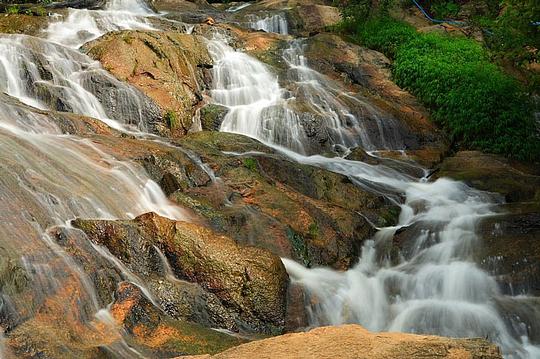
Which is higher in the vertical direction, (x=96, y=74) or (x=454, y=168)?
(x=96, y=74)

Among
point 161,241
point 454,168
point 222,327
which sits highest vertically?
point 161,241

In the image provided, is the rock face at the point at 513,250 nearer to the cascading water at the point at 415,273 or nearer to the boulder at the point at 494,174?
the cascading water at the point at 415,273

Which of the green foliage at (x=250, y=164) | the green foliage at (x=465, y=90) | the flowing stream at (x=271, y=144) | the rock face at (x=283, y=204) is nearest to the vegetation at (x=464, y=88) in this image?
the green foliage at (x=465, y=90)

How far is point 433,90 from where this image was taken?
60.6ft

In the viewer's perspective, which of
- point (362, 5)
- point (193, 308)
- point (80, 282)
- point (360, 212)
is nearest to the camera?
point (80, 282)

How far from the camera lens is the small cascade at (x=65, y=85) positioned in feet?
43.0

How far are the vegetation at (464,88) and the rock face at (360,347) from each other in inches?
501

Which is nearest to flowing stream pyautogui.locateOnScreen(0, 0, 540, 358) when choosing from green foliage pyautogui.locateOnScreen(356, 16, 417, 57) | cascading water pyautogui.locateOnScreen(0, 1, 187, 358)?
cascading water pyautogui.locateOnScreen(0, 1, 187, 358)

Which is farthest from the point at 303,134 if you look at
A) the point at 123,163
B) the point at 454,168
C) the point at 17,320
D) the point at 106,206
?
the point at 17,320

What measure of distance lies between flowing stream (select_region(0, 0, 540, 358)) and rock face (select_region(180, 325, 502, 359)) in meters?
2.26

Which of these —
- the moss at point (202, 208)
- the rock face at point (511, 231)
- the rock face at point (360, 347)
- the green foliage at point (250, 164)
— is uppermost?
the rock face at point (360, 347)

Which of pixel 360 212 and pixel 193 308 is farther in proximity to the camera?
pixel 360 212

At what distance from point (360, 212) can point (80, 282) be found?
20.4ft

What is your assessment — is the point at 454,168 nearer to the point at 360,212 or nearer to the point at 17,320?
the point at 360,212
